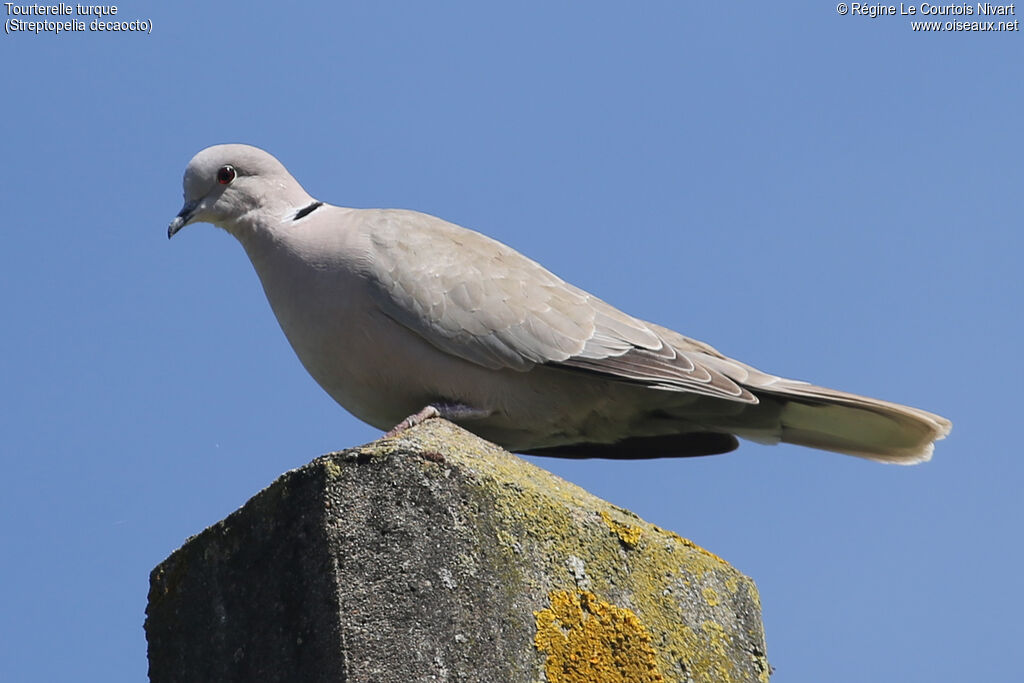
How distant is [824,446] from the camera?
529cm

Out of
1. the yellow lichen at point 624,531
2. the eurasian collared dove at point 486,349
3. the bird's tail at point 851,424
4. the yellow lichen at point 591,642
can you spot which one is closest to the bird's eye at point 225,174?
the eurasian collared dove at point 486,349

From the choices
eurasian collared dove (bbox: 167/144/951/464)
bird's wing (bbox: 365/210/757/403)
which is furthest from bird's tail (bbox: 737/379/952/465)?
bird's wing (bbox: 365/210/757/403)

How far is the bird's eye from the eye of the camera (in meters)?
5.44

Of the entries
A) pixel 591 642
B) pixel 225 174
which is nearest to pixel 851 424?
pixel 591 642

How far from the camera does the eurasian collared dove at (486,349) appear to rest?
4.79 meters

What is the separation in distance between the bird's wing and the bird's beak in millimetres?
887

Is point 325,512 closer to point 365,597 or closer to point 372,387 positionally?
point 365,597

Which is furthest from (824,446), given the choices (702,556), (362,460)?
(362,460)

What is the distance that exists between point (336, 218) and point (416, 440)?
2357mm

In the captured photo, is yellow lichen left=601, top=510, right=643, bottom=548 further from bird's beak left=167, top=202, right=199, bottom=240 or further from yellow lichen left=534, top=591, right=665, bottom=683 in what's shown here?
bird's beak left=167, top=202, right=199, bottom=240

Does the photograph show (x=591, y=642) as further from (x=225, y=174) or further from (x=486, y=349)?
(x=225, y=174)

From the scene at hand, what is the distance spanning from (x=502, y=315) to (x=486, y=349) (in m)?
0.18

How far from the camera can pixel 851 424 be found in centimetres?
517

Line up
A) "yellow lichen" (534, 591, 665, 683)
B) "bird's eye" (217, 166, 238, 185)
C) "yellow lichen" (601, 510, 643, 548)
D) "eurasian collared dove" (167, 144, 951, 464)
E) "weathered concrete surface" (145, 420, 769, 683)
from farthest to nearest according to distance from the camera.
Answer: "bird's eye" (217, 166, 238, 185), "eurasian collared dove" (167, 144, 951, 464), "yellow lichen" (601, 510, 643, 548), "yellow lichen" (534, 591, 665, 683), "weathered concrete surface" (145, 420, 769, 683)
